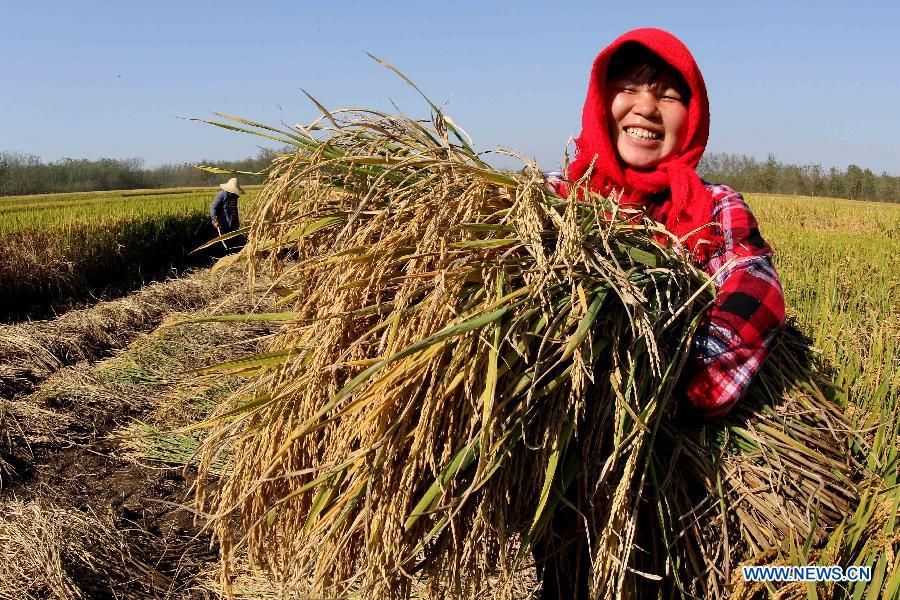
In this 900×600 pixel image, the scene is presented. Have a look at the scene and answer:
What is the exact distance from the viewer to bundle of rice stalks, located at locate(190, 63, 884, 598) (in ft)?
3.94

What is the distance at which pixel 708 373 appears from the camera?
4.63ft

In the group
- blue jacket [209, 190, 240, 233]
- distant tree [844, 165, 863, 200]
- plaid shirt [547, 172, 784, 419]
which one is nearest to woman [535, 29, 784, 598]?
plaid shirt [547, 172, 784, 419]

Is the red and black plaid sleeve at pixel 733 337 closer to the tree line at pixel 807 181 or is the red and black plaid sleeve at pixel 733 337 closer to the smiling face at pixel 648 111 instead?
the smiling face at pixel 648 111

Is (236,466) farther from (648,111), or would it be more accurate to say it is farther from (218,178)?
(218,178)

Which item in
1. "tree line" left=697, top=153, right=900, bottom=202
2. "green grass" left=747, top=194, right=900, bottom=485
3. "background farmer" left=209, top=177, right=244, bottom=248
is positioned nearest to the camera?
"green grass" left=747, top=194, right=900, bottom=485

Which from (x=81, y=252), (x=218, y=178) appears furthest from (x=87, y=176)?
(x=81, y=252)

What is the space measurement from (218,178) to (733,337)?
139 ft

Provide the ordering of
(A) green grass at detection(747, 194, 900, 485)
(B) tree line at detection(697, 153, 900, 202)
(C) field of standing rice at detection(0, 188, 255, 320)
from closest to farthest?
(A) green grass at detection(747, 194, 900, 485) → (C) field of standing rice at detection(0, 188, 255, 320) → (B) tree line at detection(697, 153, 900, 202)

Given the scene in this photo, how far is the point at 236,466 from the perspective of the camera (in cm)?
143

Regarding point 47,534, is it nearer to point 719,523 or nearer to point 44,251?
point 719,523

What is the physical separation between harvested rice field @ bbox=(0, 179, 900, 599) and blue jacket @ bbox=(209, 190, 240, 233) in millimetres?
3944

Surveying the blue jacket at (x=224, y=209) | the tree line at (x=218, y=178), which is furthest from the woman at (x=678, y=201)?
the tree line at (x=218, y=178)

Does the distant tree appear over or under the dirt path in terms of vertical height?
over

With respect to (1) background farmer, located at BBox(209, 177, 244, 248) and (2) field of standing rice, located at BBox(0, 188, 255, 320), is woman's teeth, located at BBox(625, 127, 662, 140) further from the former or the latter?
(2) field of standing rice, located at BBox(0, 188, 255, 320)
